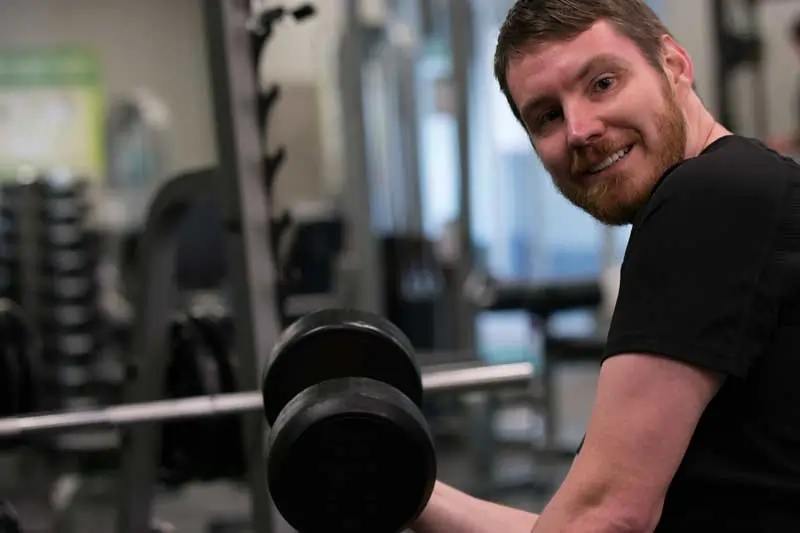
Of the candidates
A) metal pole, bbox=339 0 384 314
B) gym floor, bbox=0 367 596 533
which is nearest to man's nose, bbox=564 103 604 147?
gym floor, bbox=0 367 596 533

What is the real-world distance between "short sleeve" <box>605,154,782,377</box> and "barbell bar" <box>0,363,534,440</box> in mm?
614

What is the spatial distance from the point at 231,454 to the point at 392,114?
3.17 m

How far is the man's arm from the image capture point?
83 cm

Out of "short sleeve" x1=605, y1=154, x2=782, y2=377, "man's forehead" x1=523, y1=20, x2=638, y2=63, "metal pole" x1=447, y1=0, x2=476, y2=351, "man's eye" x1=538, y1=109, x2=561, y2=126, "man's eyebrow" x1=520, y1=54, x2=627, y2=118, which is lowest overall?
"metal pole" x1=447, y1=0, x2=476, y2=351

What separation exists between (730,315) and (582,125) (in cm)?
22

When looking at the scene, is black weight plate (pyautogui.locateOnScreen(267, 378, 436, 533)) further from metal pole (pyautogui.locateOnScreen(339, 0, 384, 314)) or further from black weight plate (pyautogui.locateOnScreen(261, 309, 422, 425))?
metal pole (pyautogui.locateOnScreen(339, 0, 384, 314))

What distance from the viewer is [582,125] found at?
923mm

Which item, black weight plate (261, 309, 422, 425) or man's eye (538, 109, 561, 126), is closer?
man's eye (538, 109, 561, 126)

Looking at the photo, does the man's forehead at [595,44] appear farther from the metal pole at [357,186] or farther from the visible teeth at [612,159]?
the metal pole at [357,186]

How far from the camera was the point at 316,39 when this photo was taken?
6.11 metres

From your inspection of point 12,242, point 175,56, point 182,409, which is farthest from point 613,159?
point 175,56

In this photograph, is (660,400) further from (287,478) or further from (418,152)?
(418,152)

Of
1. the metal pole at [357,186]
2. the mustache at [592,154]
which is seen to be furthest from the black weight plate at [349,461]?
the metal pole at [357,186]

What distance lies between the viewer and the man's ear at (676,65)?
0.95 metres
